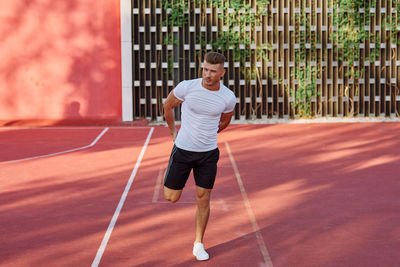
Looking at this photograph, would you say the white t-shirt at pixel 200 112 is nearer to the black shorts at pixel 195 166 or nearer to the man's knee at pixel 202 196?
the black shorts at pixel 195 166

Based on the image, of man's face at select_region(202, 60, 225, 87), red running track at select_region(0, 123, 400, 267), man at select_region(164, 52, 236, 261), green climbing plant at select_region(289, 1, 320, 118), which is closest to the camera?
man's face at select_region(202, 60, 225, 87)

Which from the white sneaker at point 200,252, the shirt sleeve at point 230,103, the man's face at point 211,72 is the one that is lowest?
the white sneaker at point 200,252

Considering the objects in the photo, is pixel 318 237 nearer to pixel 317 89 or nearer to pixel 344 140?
pixel 344 140

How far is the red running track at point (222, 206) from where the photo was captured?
548 centimetres

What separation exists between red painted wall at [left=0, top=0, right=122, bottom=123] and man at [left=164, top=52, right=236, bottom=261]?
10649mm

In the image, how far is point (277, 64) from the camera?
52.4 ft

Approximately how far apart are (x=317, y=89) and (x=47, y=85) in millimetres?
7056

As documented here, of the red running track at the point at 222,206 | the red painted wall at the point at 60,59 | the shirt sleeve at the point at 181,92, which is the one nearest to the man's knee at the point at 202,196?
the red running track at the point at 222,206

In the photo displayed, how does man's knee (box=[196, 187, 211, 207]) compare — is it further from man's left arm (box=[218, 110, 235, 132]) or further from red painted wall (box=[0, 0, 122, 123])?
red painted wall (box=[0, 0, 122, 123])

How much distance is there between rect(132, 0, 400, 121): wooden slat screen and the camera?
51.8ft

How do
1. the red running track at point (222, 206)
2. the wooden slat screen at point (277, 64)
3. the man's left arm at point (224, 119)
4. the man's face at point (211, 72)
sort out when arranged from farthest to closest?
1. the wooden slat screen at point (277, 64)
2. the man's left arm at point (224, 119)
3. the red running track at point (222, 206)
4. the man's face at point (211, 72)

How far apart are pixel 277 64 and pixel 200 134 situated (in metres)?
11.0

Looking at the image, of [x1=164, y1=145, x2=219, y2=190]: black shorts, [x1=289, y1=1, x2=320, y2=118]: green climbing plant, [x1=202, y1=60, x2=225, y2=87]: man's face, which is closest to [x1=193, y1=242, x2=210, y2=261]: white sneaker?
[x1=164, y1=145, x2=219, y2=190]: black shorts

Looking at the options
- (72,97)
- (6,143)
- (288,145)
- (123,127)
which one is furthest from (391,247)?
(72,97)
